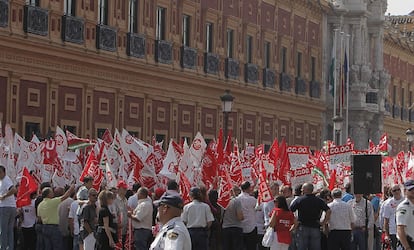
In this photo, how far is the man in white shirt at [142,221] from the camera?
20500mm

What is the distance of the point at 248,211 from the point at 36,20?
1107 centimetres

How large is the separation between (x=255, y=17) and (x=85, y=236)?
28369mm

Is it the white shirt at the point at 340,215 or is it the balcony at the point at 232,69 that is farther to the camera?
the balcony at the point at 232,69

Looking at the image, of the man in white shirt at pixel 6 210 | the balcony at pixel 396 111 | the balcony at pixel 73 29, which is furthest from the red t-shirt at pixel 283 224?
the balcony at pixel 396 111

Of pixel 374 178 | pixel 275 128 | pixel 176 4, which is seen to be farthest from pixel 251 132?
pixel 374 178

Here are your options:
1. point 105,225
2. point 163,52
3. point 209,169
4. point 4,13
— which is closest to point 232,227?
point 209,169

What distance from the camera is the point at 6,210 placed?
69.3ft

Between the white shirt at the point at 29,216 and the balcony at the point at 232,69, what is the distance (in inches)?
880

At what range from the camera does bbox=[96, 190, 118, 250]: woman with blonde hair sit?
19219 mm

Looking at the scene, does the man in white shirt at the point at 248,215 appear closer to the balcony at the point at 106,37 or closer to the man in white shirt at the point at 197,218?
the man in white shirt at the point at 197,218

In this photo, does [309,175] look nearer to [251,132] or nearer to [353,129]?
[251,132]

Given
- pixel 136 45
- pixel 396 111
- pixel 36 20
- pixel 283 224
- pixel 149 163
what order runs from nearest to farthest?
pixel 283 224 → pixel 149 163 → pixel 36 20 → pixel 136 45 → pixel 396 111

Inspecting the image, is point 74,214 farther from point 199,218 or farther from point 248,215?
point 248,215

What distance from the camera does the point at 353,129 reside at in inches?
2307
